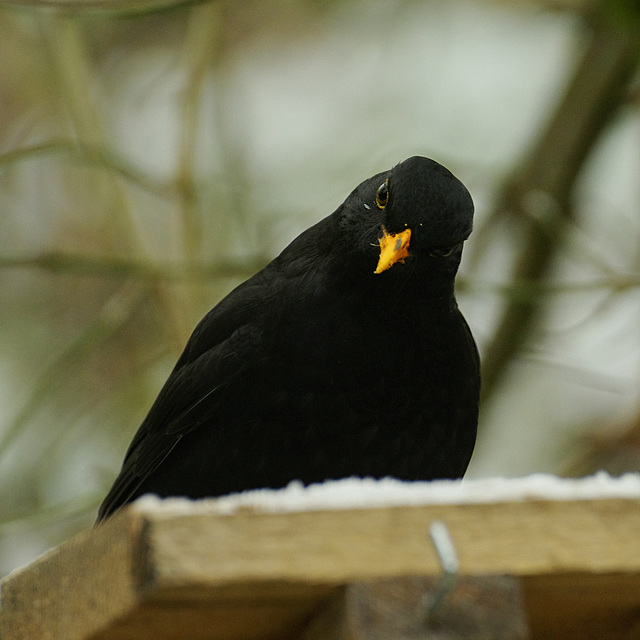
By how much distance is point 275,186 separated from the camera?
15.7 ft

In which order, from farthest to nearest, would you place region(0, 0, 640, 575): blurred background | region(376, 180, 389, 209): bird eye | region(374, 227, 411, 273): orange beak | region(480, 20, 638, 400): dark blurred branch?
region(480, 20, 638, 400): dark blurred branch < region(0, 0, 640, 575): blurred background < region(376, 180, 389, 209): bird eye < region(374, 227, 411, 273): orange beak

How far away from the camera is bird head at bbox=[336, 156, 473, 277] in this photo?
2.45 metres

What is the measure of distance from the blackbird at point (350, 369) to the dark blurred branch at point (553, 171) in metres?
1.38

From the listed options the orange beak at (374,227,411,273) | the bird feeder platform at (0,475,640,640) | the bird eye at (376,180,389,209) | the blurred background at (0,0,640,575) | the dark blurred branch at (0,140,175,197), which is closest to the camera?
the bird feeder platform at (0,475,640,640)

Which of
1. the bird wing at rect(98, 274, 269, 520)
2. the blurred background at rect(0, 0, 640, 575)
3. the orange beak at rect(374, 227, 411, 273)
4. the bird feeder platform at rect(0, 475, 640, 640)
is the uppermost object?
the bird feeder platform at rect(0, 475, 640, 640)

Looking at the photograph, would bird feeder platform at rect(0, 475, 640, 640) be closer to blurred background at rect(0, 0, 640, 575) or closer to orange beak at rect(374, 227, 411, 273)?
orange beak at rect(374, 227, 411, 273)

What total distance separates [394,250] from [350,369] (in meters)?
0.30

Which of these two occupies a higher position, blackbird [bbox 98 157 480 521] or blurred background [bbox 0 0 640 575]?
blackbird [bbox 98 157 480 521]

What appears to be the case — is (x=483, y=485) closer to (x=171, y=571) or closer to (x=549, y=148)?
(x=171, y=571)

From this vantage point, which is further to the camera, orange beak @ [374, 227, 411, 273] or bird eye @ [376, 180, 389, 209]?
bird eye @ [376, 180, 389, 209]

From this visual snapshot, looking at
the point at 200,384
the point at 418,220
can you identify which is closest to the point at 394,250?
the point at 418,220

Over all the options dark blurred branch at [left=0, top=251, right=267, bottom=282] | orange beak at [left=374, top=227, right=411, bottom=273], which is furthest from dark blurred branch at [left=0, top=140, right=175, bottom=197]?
orange beak at [left=374, top=227, right=411, bottom=273]

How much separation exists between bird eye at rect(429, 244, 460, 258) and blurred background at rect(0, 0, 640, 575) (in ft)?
3.05

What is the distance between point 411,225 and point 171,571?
1.39 metres
